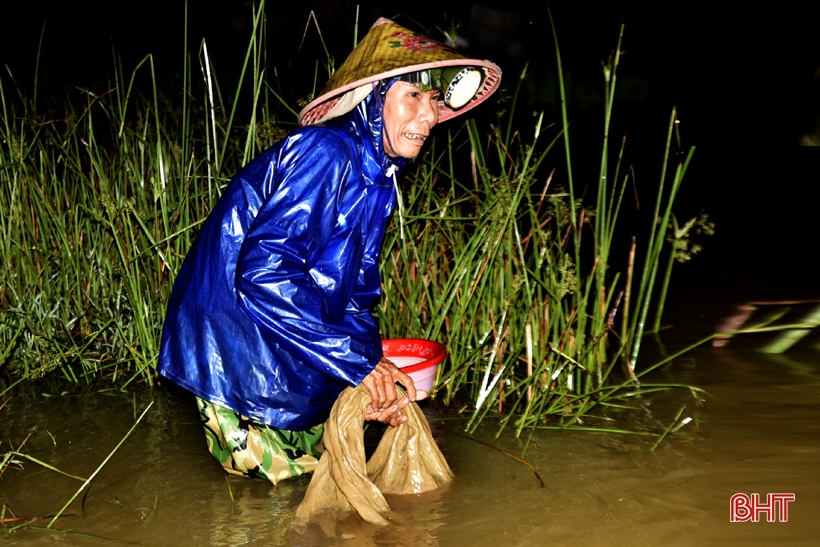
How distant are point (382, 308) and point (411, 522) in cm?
129

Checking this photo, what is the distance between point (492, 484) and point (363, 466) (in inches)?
17.2

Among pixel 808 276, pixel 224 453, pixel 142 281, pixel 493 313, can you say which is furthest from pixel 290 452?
pixel 808 276

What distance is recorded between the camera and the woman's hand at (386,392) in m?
2.44

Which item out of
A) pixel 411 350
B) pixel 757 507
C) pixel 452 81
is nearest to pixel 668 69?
pixel 411 350

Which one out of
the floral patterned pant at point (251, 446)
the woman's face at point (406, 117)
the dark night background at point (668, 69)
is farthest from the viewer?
the dark night background at point (668, 69)

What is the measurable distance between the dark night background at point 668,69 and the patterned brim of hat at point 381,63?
6.27 ft

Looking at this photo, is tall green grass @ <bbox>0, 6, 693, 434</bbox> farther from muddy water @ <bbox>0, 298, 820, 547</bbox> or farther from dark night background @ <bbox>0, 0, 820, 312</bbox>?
dark night background @ <bbox>0, 0, 820, 312</bbox>

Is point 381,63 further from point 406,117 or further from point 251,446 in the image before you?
point 251,446

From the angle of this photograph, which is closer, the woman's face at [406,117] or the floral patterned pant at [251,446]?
the woman's face at [406,117]

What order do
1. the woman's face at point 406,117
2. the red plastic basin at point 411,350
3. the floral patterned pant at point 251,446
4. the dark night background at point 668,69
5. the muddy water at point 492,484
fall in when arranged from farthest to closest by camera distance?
the dark night background at point 668,69 < the red plastic basin at point 411,350 < the floral patterned pant at point 251,446 < the woman's face at point 406,117 < the muddy water at point 492,484

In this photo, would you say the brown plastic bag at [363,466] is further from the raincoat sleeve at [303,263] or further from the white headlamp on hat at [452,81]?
the white headlamp on hat at [452,81]

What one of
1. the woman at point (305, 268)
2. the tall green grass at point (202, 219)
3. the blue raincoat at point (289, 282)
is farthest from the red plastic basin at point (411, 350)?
the blue raincoat at point (289, 282)

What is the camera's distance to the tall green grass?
3.21m

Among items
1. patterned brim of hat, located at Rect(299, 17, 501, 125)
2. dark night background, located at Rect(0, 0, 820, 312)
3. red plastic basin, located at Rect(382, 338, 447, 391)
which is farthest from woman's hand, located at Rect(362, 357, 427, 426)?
dark night background, located at Rect(0, 0, 820, 312)
